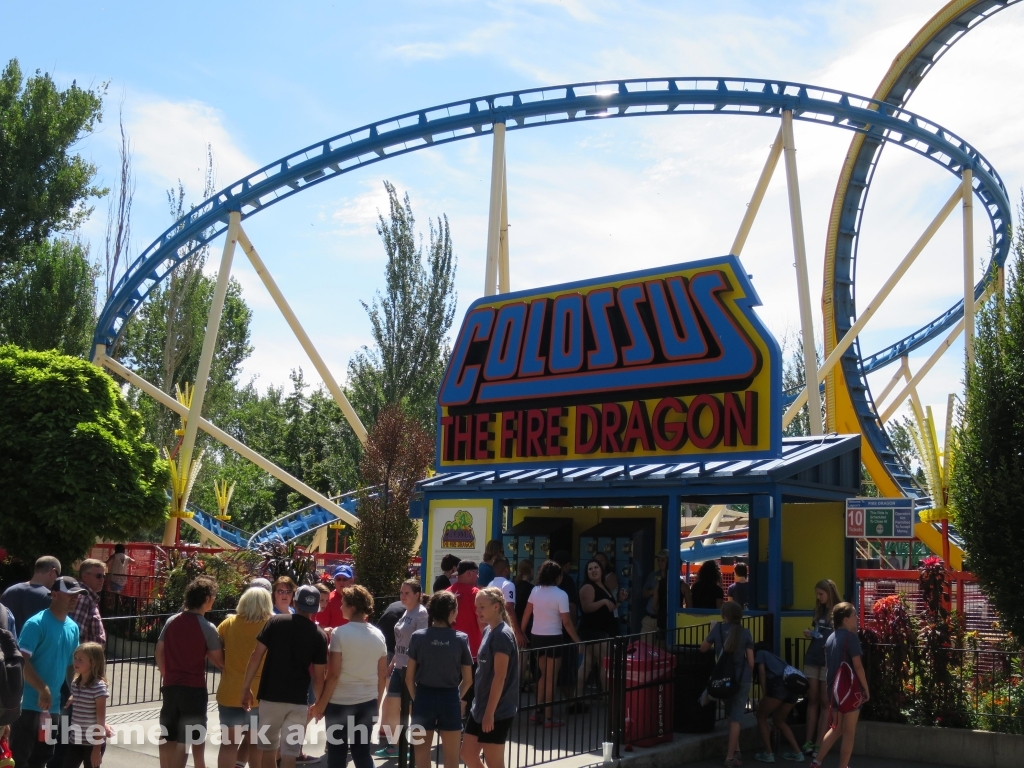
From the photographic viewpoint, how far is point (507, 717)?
680 cm

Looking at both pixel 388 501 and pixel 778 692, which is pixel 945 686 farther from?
pixel 388 501

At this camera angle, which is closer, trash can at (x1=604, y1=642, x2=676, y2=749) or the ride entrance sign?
trash can at (x1=604, y1=642, x2=676, y2=749)

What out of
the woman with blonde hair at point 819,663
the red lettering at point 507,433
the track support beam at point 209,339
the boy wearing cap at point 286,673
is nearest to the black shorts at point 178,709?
the boy wearing cap at point 286,673

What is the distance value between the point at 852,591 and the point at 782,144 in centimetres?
1032

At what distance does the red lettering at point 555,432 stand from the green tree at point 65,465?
8.43m

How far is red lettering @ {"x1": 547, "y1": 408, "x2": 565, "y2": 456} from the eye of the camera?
12953 millimetres

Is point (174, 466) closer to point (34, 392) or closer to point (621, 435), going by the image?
point (34, 392)

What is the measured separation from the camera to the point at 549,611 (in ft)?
30.2

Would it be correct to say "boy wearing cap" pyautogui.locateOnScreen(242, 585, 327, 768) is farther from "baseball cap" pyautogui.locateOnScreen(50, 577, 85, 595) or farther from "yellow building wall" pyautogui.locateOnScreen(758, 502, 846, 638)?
"yellow building wall" pyautogui.locateOnScreen(758, 502, 846, 638)

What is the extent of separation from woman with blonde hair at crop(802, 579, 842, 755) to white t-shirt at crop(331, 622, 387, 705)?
448 centimetres

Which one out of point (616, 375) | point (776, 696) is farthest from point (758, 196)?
point (776, 696)

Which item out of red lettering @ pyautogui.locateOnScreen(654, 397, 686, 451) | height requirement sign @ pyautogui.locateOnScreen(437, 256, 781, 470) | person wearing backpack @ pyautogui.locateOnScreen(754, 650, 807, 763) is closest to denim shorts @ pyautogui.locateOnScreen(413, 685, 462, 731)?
person wearing backpack @ pyautogui.locateOnScreen(754, 650, 807, 763)

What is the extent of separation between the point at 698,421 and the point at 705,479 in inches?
40.8

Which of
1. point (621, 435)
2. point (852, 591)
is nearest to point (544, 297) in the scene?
point (621, 435)
